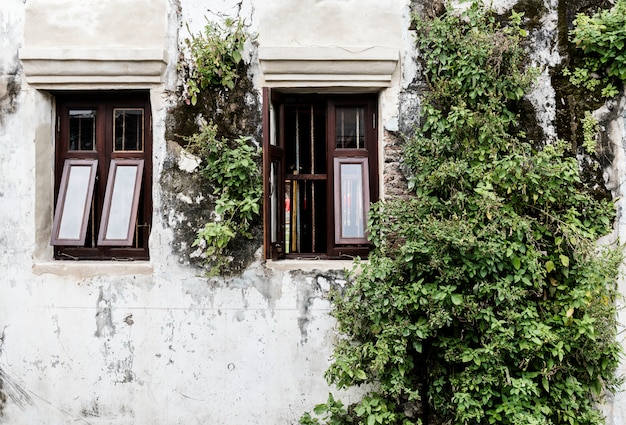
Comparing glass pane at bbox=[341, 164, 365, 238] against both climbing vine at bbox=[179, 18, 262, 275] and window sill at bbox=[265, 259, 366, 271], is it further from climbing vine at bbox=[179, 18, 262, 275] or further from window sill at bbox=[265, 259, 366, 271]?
climbing vine at bbox=[179, 18, 262, 275]

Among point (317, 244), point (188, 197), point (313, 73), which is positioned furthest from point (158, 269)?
point (313, 73)

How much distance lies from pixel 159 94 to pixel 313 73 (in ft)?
4.45

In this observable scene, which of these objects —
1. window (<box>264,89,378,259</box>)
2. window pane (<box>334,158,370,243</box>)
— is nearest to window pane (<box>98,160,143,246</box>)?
window (<box>264,89,378,259</box>)

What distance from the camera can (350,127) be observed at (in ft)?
14.9

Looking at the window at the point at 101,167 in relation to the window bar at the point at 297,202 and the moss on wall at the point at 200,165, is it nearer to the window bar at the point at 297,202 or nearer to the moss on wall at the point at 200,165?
the moss on wall at the point at 200,165

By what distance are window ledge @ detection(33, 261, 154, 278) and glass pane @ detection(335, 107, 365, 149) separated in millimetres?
2026

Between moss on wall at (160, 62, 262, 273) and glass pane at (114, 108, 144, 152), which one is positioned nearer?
moss on wall at (160, 62, 262, 273)

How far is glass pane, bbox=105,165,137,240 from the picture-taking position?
435cm

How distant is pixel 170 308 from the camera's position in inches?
169

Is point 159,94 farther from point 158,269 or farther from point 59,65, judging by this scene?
point 158,269

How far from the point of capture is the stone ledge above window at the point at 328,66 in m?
4.18

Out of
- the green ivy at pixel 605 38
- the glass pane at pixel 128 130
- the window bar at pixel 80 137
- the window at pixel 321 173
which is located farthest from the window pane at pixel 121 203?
the green ivy at pixel 605 38

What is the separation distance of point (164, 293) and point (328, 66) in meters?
2.39

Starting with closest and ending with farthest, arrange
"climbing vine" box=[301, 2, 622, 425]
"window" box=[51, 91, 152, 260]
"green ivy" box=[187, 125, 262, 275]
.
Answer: "climbing vine" box=[301, 2, 622, 425]
"green ivy" box=[187, 125, 262, 275]
"window" box=[51, 91, 152, 260]
